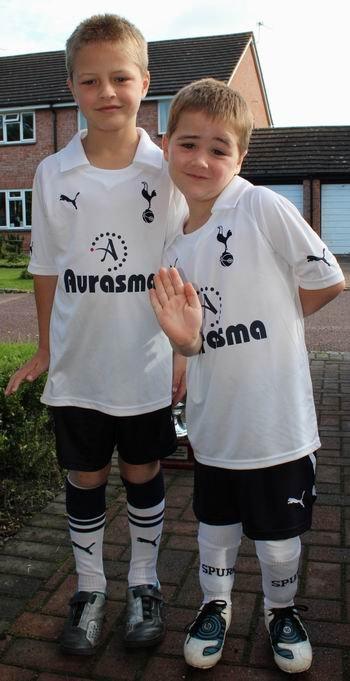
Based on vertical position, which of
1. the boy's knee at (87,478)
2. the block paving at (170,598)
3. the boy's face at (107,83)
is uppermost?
the boy's face at (107,83)

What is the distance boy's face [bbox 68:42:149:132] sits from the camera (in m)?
2.29

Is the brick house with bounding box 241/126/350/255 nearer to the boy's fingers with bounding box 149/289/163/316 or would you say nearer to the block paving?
the block paving

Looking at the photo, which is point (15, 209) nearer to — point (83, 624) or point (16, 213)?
point (16, 213)

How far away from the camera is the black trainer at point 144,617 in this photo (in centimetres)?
247

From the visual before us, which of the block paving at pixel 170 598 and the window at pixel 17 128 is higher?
the window at pixel 17 128

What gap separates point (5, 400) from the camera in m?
3.84

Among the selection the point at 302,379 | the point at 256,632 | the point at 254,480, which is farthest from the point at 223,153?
the point at 256,632

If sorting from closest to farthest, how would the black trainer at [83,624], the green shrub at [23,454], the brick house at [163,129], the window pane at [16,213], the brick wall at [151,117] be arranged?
the black trainer at [83,624], the green shrub at [23,454], the brick house at [163,129], the brick wall at [151,117], the window pane at [16,213]

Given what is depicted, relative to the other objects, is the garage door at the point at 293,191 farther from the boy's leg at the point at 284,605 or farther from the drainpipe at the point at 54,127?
the boy's leg at the point at 284,605

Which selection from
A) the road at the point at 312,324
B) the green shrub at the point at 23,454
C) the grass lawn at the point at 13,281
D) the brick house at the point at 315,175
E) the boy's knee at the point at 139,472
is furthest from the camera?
the brick house at the point at 315,175

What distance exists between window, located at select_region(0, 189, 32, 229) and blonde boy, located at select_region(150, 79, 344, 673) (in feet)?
83.3

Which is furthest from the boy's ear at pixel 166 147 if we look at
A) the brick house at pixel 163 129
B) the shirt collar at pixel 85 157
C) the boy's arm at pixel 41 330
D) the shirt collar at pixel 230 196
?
the brick house at pixel 163 129

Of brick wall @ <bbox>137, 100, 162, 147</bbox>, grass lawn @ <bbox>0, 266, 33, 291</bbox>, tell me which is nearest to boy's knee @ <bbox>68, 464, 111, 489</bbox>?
grass lawn @ <bbox>0, 266, 33, 291</bbox>

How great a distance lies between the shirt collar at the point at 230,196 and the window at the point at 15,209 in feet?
83.3
